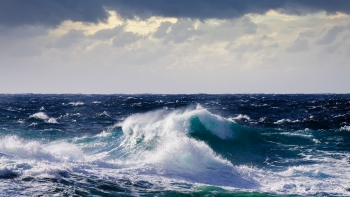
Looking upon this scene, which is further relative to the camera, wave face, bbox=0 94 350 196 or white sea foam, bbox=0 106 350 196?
white sea foam, bbox=0 106 350 196

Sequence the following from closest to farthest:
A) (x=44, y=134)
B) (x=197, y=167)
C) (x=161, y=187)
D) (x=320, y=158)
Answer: (x=161, y=187) < (x=197, y=167) < (x=320, y=158) < (x=44, y=134)

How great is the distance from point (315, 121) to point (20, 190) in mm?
29700

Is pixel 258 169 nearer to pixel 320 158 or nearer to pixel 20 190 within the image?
pixel 320 158

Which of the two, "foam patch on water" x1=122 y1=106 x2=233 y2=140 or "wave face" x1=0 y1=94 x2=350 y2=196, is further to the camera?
"foam patch on water" x1=122 y1=106 x2=233 y2=140

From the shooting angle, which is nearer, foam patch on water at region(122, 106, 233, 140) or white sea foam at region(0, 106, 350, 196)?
white sea foam at region(0, 106, 350, 196)

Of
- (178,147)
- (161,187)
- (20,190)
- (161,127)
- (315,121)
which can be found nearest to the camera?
(20,190)

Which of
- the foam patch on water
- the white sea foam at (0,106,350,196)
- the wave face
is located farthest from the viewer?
the foam patch on water

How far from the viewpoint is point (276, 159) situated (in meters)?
18.3

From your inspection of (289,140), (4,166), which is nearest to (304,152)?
(289,140)

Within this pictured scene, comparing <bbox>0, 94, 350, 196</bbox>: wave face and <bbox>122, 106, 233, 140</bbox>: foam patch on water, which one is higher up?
<bbox>122, 106, 233, 140</bbox>: foam patch on water

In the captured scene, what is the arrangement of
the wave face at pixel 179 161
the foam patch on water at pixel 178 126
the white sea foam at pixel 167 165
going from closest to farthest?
the wave face at pixel 179 161 → the white sea foam at pixel 167 165 → the foam patch on water at pixel 178 126

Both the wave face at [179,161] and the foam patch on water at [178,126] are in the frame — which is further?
the foam patch on water at [178,126]

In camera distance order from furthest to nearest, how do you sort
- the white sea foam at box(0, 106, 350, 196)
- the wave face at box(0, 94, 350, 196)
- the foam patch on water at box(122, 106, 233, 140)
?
the foam patch on water at box(122, 106, 233, 140)
the white sea foam at box(0, 106, 350, 196)
the wave face at box(0, 94, 350, 196)

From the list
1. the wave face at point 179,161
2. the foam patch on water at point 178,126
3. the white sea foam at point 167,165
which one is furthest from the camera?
the foam patch on water at point 178,126
